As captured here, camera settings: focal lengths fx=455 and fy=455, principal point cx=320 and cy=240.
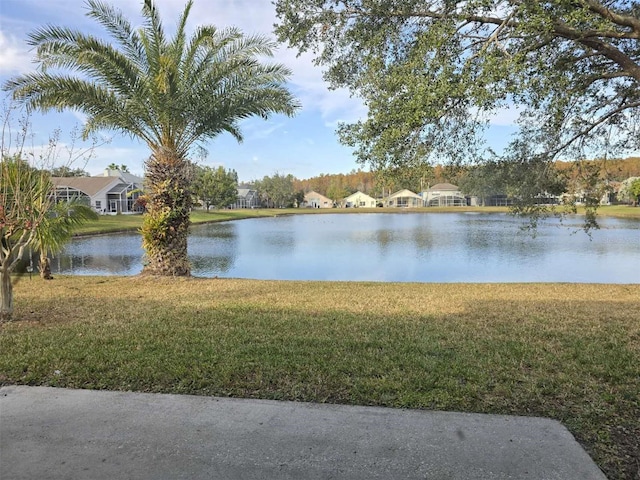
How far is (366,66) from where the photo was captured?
6.39 metres

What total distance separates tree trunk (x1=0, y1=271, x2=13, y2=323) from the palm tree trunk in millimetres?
4464

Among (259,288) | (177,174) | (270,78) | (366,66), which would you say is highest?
(270,78)

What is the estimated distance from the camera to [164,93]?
32.8ft

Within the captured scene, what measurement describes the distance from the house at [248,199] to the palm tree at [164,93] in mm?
74044

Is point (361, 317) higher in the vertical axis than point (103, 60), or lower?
lower

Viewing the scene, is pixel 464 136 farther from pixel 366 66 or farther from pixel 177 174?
pixel 177 174

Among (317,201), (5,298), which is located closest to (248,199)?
(317,201)

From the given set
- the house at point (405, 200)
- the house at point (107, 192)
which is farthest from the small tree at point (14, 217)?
the house at point (405, 200)

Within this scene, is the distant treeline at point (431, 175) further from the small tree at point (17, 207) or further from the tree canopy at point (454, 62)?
the small tree at point (17, 207)

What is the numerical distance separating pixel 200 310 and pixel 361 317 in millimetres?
2422

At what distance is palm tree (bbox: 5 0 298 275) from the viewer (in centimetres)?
982

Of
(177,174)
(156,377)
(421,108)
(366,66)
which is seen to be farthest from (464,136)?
(177,174)

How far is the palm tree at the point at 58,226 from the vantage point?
9.59m

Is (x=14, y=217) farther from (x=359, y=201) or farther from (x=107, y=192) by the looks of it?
(x=359, y=201)
